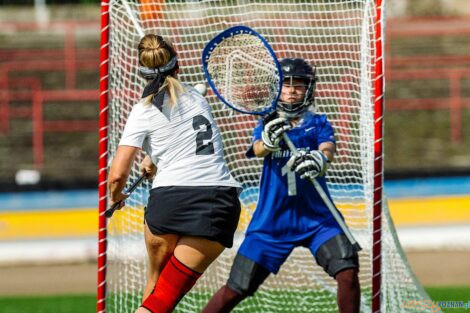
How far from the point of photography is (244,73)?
4.94m

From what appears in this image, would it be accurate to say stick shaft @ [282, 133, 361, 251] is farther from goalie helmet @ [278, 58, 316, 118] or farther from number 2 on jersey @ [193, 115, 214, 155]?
number 2 on jersey @ [193, 115, 214, 155]

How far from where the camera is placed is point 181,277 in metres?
4.42

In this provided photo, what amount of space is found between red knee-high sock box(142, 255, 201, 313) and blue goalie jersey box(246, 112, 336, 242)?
68 cm

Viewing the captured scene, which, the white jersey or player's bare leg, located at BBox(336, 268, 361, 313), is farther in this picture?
player's bare leg, located at BBox(336, 268, 361, 313)

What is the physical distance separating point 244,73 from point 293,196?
664mm

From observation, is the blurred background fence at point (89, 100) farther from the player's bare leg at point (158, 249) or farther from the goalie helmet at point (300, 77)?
the player's bare leg at point (158, 249)

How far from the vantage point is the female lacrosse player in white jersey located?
4.40m

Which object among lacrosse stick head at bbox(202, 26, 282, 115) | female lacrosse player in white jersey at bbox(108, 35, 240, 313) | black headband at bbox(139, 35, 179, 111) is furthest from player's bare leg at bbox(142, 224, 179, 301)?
lacrosse stick head at bbox(202, 26, 282, 115)

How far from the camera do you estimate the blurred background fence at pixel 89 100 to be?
50.1ft

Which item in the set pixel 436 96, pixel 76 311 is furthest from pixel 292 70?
pixel 436 96

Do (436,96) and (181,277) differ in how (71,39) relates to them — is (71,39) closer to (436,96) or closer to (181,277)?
(436,96)

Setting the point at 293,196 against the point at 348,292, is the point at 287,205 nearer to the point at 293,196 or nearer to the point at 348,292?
the point at 293,196

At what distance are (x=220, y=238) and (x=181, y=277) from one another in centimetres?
25

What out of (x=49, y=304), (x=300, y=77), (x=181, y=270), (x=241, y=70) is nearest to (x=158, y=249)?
(x=181, y=270)
